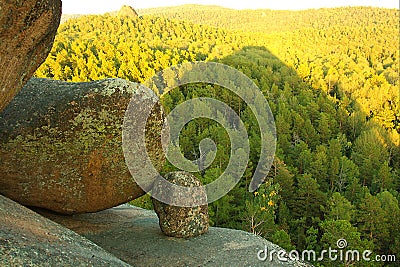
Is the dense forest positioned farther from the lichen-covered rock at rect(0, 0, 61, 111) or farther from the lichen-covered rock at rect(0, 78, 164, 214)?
the lichen-covered rock at rect(0, 0, 61, 111)

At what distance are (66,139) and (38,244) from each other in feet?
13.9

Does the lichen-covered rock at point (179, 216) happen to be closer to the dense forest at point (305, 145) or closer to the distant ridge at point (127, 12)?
the dense forest at point (305, 145)

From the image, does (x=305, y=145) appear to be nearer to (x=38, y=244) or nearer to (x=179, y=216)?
(x=179, y=216)

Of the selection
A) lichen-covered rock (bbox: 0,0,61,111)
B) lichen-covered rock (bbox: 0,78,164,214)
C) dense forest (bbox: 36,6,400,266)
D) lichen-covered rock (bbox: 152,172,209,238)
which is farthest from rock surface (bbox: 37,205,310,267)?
dense forest (bbox: 36,6,400,266)

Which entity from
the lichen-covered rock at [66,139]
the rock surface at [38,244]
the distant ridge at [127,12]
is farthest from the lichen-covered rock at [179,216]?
the distant ridge at [127,12]

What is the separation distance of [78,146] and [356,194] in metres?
28.9

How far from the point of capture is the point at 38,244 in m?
7.84

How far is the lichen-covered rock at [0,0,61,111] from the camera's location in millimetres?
7320

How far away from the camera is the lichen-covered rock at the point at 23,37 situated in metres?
7.32

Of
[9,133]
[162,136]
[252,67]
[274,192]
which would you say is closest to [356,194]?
[274,192]

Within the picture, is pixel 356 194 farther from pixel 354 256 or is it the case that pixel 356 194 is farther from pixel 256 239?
pixel 256 239

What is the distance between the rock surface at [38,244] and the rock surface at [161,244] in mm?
2876

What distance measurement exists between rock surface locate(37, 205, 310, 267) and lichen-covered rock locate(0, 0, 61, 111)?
5.79 m

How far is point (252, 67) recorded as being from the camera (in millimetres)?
82000
